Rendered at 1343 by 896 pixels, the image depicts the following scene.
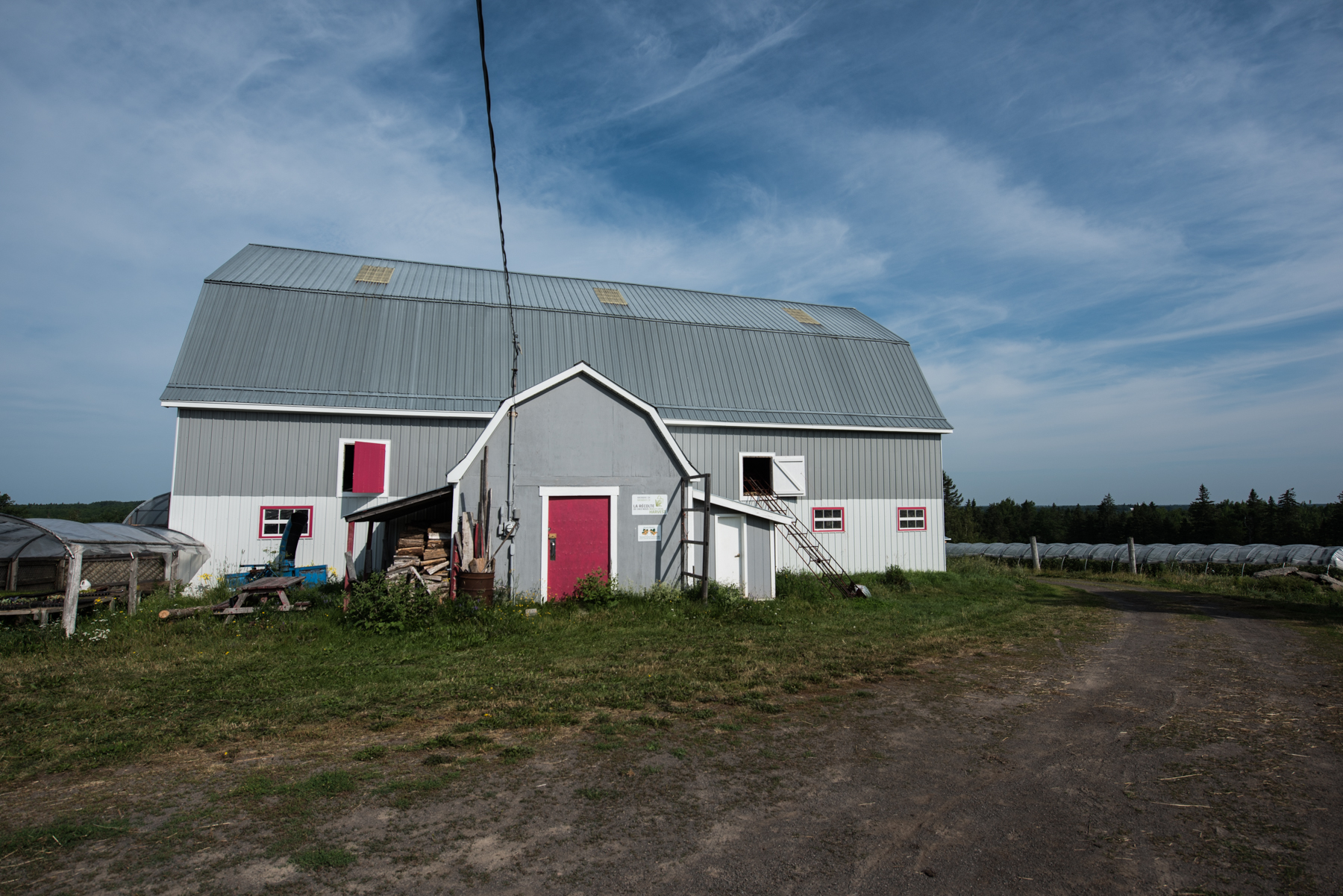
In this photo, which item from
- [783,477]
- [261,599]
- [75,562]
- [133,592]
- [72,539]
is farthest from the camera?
[783,477]

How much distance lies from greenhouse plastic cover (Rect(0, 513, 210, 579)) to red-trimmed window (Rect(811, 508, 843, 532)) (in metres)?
15.7

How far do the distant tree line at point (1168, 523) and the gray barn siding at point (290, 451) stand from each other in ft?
181

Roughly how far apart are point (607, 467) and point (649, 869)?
1103 cm

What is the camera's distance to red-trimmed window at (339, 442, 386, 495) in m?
17.2

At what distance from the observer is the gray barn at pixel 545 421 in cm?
1482

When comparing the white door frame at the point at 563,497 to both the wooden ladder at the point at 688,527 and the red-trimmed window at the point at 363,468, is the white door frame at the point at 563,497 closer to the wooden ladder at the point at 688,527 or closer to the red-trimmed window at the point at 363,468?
the wooden ladder at the point at 688,527

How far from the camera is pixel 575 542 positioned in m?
14.6

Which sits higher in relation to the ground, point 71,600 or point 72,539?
point 72,539

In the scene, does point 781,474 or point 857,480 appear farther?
point 857,480

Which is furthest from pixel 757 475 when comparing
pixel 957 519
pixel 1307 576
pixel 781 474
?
pixel 957 519

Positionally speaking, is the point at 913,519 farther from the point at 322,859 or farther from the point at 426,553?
the point at 322,859

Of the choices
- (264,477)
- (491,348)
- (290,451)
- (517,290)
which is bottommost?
(264,477)

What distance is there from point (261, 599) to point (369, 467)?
4.27m

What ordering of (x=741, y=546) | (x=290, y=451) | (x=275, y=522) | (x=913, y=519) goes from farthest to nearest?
(x=913, y=519), (x=290, y=451), (x=275, y=522), (x=741, y=546)
